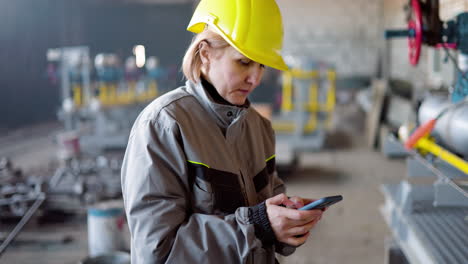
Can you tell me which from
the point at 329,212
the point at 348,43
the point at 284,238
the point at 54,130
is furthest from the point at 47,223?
the point at 348,43

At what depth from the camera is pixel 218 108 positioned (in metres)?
1.20

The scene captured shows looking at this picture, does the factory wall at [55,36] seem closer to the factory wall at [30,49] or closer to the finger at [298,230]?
the factory wall at [30,49]

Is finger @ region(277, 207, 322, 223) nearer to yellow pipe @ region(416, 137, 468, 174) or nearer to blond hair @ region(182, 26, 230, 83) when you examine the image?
blond hair @ region(182, 26, 230, 83)

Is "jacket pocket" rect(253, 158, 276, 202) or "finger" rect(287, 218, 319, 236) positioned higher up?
"jacket pocket" rect(253, 158, 276, 202)

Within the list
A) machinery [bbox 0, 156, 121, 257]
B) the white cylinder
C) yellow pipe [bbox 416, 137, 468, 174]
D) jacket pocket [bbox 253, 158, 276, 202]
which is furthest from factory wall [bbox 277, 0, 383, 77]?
jacket pocket [bbox 253, 158, 276, 202]

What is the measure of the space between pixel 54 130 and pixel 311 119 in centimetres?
466

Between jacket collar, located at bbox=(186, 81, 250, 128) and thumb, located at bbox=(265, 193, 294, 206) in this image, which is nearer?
thumb, located at bbox=(265, 193, 294, 206)

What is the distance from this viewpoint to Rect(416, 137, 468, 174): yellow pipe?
167 centimetres

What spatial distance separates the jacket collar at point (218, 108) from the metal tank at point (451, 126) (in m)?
0.98

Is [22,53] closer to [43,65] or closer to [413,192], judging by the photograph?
[43,65]

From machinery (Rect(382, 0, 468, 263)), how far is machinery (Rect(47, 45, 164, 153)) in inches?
182

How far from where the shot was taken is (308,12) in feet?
36.7

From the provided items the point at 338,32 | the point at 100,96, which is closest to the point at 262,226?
the point at 100,96

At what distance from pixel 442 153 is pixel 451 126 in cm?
11
